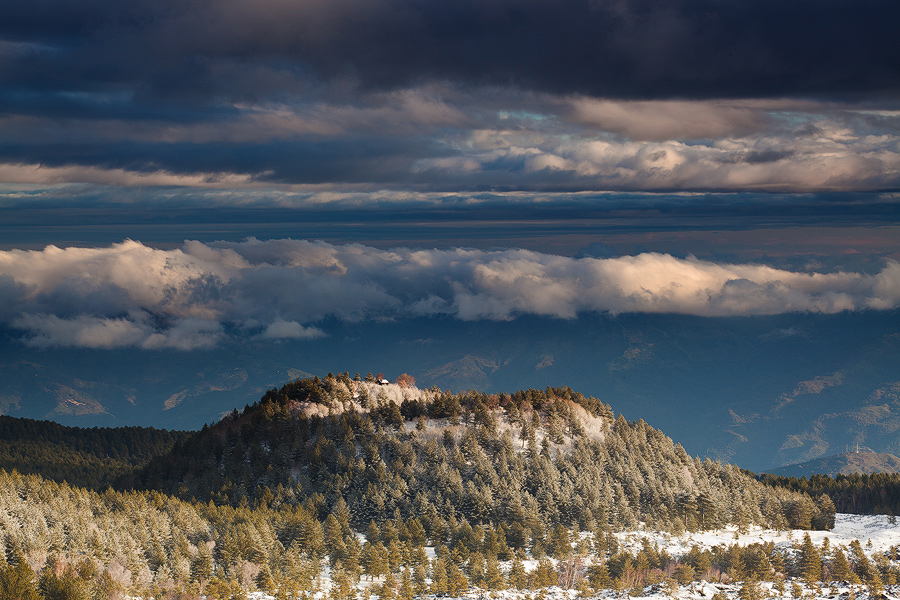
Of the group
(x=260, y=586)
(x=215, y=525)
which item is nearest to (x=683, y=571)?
(x=260, y=586)

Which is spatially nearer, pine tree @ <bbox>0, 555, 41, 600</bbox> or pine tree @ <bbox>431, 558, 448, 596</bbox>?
pine tree @ <bbox>0, 555, 41, 600</bbox>

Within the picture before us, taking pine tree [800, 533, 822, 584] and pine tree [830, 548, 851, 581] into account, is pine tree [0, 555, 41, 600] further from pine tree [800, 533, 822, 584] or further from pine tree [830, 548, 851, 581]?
pine tree [830, 548, 851, 581]

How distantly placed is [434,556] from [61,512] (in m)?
75.5

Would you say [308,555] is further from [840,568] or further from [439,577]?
[840,568]

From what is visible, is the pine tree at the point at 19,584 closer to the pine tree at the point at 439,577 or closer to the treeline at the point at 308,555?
the treeline at the point at 308,555

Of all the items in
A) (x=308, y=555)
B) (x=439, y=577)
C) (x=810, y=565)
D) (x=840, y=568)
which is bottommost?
(x=439, y=577)

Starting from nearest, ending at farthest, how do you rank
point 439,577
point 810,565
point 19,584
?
point 19,584 < point 439,577 < point 810,565

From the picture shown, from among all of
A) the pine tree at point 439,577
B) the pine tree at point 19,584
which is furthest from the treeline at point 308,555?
the pine tree at point 19,584

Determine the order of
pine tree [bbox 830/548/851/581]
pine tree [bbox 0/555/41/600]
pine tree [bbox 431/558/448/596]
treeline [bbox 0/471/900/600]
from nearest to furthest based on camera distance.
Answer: pine tree [bbox 0/555/41/600] < treeline [bbox 0/471/900/600] < pine tree [bbox 431/558/448/596] < pine tree [bbox 830/548/851/581]

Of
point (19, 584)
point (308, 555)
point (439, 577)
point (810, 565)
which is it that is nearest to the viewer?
point (19, 584)

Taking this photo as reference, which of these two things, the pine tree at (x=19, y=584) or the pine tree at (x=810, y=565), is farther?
the pine tree at (x=810, y=565)

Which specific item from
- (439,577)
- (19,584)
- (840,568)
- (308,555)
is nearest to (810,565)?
(840,568)

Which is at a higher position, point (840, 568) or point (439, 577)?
point (840, 568)

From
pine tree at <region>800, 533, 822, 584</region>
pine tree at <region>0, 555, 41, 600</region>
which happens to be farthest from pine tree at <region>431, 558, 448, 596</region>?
pine tree at <region>800, 533, 822, 584</region>
